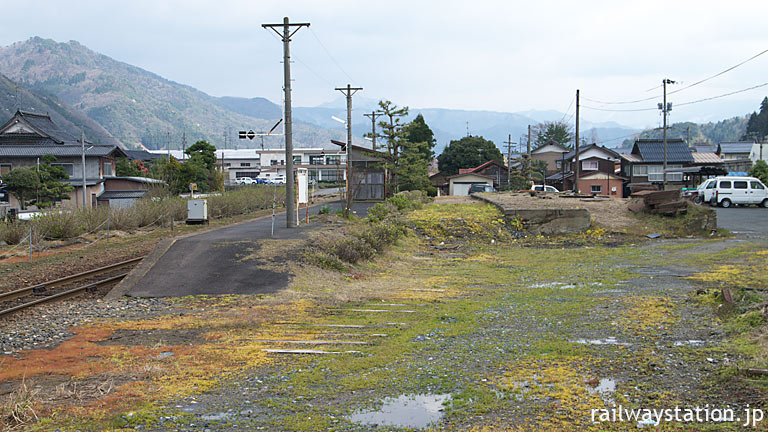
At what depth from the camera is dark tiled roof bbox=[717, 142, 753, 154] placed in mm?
62112

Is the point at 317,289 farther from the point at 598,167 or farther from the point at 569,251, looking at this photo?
the point at 598,167

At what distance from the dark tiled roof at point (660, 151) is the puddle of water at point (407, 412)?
4864cm

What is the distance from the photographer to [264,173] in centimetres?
7612

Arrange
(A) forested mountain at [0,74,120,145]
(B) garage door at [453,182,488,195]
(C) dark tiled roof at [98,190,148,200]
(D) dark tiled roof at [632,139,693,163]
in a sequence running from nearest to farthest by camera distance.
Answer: (C) dark tiled roof at [98,190,148,200] < (D) dark tiled roof at [632,139,693,163] < (B) garage door at [453,182,488,195] < (A) forested mountain at [0,74,120,145]

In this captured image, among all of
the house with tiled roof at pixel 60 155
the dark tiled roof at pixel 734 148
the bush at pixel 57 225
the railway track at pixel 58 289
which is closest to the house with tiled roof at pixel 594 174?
the dark tiled roof at pixel 734 148

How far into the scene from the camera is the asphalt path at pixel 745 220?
59.6 ft

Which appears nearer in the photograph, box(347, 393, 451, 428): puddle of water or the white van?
box(347, 393, 451, 428): puddle of water

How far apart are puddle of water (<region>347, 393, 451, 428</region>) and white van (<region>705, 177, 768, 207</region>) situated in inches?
1082

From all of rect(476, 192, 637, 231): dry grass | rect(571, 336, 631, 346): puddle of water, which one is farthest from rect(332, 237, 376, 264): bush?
rect(476, 192, 637, 231): dry grass

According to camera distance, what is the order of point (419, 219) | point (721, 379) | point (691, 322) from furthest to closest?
point (419, 219)
point (691, 322)
point (721, 379)

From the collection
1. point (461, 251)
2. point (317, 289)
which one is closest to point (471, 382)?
point (317, 289)

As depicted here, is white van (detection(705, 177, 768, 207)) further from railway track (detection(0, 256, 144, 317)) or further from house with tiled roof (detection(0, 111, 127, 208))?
house with tiled roof (detection(0, 111, 127, 208))

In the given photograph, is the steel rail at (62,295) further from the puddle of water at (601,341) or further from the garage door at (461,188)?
the garage door at (461,188)

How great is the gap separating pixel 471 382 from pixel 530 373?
0.58m
